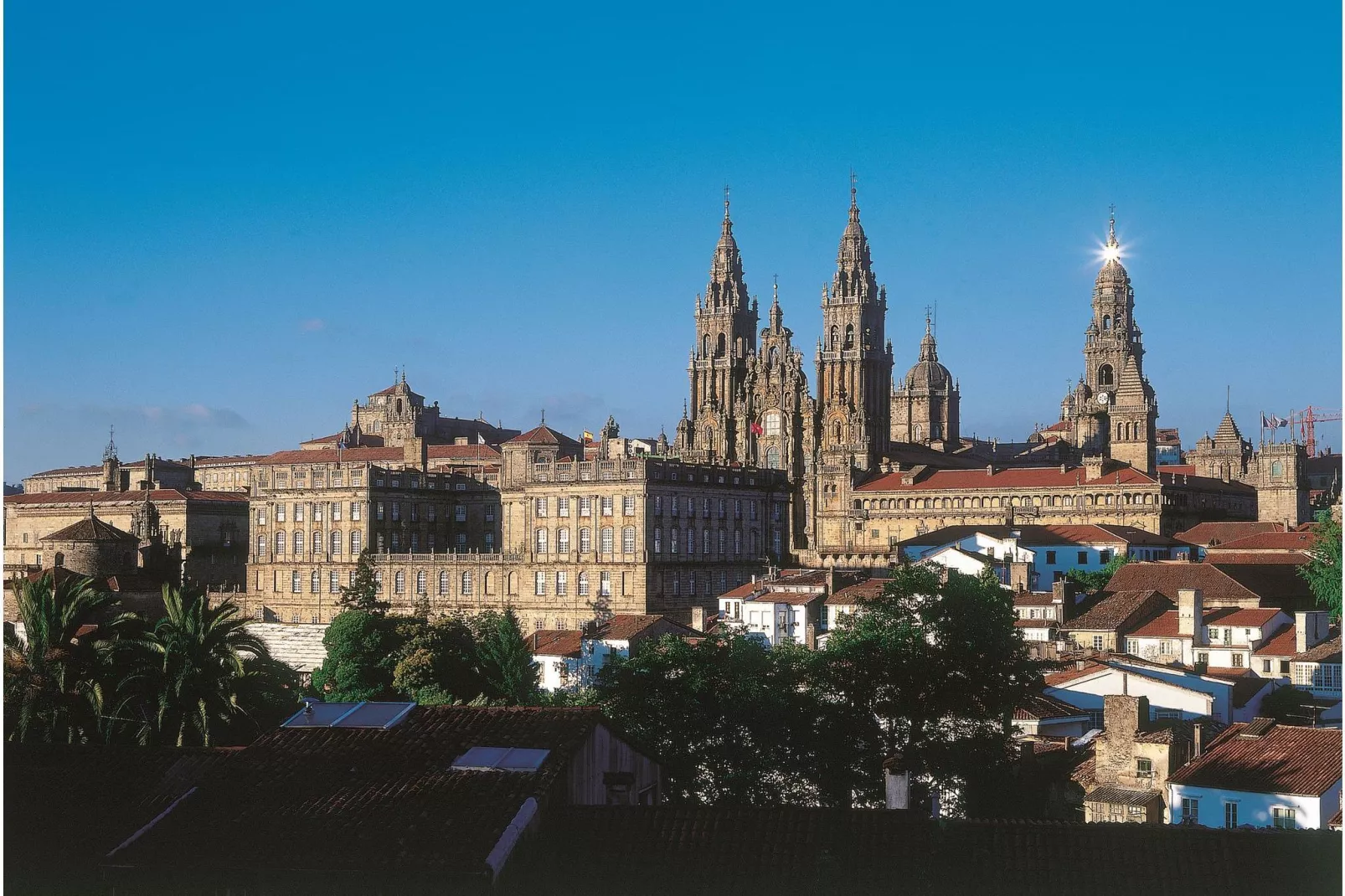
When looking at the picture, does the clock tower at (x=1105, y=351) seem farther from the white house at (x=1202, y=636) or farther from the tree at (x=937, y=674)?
the tree at (x=937, y=674)

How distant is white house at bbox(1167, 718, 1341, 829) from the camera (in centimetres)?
3456

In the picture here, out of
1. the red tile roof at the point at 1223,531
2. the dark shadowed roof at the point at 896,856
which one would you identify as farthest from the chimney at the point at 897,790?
the red tile roof at the point at 1223,531

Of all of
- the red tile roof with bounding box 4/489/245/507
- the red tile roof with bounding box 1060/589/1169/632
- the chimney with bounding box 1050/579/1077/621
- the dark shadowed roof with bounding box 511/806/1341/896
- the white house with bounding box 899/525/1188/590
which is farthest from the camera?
the red tile roof with bounding box 4/489/245/507

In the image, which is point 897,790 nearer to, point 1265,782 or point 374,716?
point 374,716

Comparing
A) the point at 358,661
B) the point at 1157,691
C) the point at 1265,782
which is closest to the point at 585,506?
the point at 358,661

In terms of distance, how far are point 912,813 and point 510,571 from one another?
266ft

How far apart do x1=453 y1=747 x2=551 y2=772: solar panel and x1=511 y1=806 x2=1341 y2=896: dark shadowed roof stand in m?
0.96

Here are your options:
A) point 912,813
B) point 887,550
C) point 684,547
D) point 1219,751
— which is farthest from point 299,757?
point 887,550

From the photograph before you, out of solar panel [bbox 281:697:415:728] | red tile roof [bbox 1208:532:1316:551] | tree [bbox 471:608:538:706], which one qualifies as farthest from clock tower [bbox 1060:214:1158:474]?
solar panel [bbox 281:697:415:728]

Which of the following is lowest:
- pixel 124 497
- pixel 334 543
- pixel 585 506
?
pixel 334 543

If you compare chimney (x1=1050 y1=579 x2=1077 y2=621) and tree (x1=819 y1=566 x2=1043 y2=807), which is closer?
tree (x1=819 y1=566 x2=1043 y2=807)

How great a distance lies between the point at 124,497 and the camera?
130m

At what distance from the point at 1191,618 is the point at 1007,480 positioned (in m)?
48.4

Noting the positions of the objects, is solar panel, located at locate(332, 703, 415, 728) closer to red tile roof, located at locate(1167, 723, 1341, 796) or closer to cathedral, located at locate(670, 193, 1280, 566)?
red tile roof, located at locate(1167, 723, 1341, 796)
